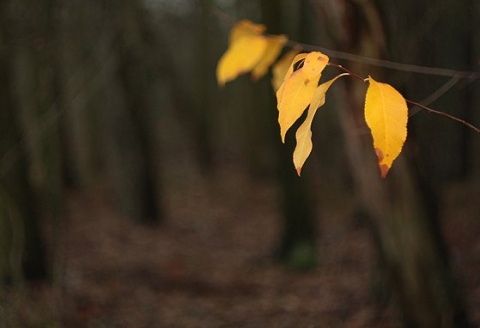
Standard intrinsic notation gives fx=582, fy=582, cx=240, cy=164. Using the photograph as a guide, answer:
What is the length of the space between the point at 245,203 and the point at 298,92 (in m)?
12.5

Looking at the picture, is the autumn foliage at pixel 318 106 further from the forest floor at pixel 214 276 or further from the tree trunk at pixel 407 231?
the forest floor at pixel 214 276

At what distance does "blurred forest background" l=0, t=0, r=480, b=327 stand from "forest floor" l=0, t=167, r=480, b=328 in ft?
0.11

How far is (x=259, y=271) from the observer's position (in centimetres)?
786

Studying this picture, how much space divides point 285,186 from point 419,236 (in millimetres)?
4211

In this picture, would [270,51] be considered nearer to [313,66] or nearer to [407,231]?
[313,66]

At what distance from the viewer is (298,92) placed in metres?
1.76

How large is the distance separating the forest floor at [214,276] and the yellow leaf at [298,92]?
322cm

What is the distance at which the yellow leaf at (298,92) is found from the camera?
5.69 feet

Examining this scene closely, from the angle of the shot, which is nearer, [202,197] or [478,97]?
[478,97]

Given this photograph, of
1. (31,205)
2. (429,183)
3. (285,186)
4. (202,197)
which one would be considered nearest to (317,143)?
(202,197)

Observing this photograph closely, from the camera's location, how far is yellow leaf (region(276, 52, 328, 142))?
1.73 meters

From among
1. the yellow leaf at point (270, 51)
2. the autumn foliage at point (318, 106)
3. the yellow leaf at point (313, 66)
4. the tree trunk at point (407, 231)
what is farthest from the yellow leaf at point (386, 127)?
the tree trunk at point (407, 231)

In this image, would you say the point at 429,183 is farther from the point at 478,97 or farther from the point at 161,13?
the point at 161,13

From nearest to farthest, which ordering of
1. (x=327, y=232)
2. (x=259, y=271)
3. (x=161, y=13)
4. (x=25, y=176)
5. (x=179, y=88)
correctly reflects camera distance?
(x=25, y=176), (x=259, y=271), (x=327, y=232), (x=161, y=13), (x=179, y=88)
